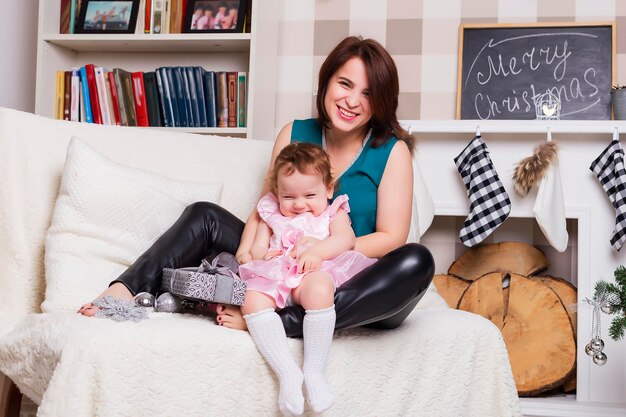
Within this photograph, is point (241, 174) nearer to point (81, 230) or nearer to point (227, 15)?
point (81, 230)

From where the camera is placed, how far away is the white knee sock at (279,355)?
136 cm

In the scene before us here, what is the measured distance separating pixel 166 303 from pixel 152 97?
4.94 feet

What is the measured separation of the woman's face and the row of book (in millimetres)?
990

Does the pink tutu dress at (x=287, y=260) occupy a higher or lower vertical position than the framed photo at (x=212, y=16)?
lower

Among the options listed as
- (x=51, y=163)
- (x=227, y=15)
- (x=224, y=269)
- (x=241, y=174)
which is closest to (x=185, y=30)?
(x=227, y=15)

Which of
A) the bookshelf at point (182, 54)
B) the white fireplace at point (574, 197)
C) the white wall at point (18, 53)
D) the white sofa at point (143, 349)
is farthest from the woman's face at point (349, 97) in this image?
the white wall at point (18, 53)

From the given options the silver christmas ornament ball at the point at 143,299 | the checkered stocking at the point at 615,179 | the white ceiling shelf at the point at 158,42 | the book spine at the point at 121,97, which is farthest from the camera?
the book spine at the point at 121,97

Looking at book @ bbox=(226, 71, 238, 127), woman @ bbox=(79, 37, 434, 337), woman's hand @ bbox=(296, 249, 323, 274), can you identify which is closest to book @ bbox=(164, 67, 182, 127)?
book @ bbox=(226, 71, 238, 127)

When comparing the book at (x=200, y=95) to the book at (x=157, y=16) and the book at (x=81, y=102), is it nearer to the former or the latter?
the book at (x=157, y=16)

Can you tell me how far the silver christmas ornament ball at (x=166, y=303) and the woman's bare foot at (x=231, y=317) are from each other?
0.16m

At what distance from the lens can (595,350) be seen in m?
2.21

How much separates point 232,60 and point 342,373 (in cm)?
192

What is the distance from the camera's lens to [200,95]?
9.54 feet

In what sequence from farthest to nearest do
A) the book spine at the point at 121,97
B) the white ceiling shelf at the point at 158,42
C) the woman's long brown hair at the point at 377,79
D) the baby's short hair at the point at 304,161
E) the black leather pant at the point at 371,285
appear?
1. the book spine at the point at 121,97
2. the white ceiling shelf at the point at 158,42
3. the woman's long brown hair at the point at 377,79
4. the baby's short hair at the point at 304,161
5. the black leather pant at the point at 371,285
